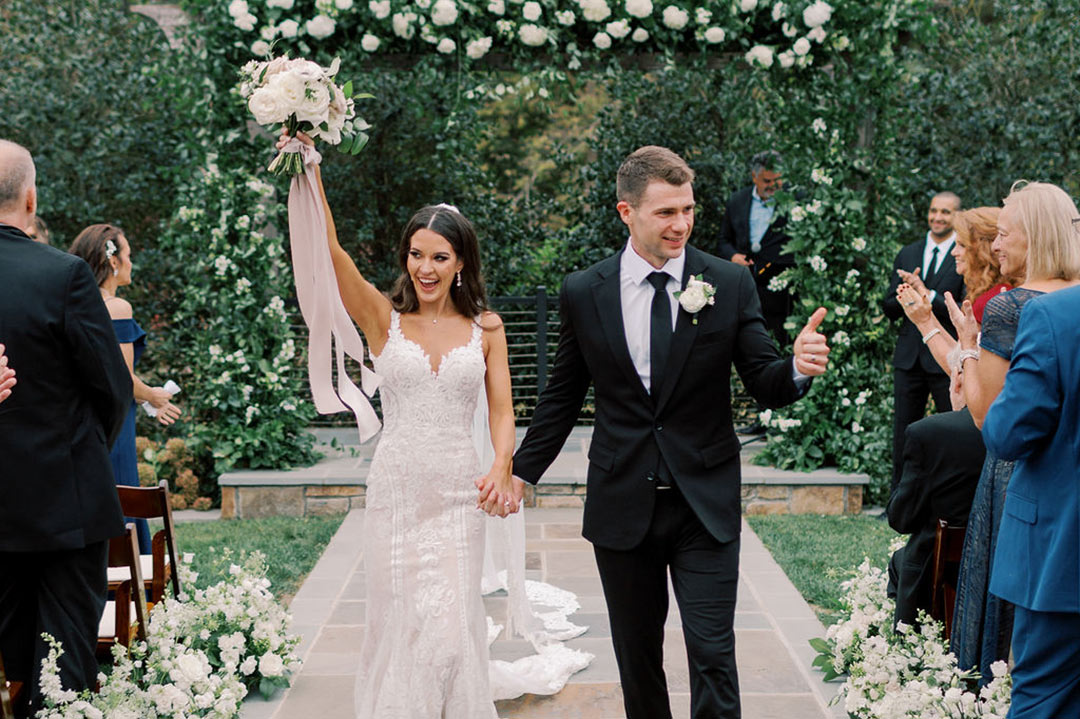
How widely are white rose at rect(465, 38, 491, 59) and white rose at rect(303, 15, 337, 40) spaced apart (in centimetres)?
95

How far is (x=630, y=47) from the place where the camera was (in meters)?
8.15

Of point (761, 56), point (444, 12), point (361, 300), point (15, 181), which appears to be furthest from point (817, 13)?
point (15, 181)

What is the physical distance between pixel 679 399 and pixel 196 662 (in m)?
2.01

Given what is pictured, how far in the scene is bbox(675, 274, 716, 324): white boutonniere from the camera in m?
3.68

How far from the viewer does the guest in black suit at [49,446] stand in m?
3.71

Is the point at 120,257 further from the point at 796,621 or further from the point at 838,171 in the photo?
the point at 838,171

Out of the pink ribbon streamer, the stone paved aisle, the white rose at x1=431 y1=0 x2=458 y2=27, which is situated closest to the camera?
the pink ribbon streamer

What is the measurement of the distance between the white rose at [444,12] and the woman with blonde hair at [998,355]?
4.74 m

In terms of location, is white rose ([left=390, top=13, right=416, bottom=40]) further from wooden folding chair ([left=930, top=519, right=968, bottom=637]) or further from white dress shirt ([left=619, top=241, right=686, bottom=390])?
wooden folding chair ([left=930, top=519, right=968, bottom=637])

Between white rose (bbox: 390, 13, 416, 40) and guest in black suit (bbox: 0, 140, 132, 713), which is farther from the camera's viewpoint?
white rose (bbox: 390, 13, 416, 40)

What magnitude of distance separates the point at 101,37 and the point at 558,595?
22.9 feet

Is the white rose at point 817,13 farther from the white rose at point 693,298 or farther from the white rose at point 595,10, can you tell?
the white rose at point 693,298

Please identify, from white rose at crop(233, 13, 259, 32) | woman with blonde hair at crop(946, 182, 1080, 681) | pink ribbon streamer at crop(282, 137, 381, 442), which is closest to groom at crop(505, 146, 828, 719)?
woman with blonde hair at crop(946, 182, 1080, 681)

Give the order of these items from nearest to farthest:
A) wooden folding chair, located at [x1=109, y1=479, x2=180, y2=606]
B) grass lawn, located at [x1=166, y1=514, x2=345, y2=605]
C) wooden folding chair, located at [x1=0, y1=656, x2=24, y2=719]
A: wooden folding chair, located at [x1=0, y1=656, x2=24, y2=719]
wooden folding chair, located at [x1=109, y1=479, x2=180, y2=606]
grass lawn, located at [x1=166, y1=514, x2=345, y2=605]
